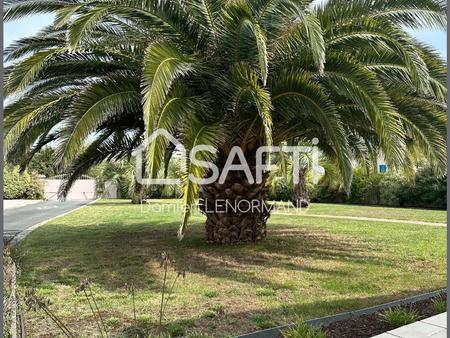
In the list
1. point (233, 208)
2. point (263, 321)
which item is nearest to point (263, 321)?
point (263, 321)

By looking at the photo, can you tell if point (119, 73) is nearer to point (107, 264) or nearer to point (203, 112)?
point (203, 112)

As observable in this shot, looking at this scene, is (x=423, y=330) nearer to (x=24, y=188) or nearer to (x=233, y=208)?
(x=233, y=208)

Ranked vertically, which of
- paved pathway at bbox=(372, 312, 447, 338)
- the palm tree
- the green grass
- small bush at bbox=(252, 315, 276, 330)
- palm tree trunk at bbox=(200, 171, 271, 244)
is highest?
the palm tree

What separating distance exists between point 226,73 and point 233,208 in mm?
3163

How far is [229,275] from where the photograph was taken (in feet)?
23.0

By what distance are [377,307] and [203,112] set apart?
4.24m

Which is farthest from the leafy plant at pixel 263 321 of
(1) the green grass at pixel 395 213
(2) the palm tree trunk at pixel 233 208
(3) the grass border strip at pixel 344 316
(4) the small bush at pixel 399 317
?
(1) the green grass at pixel 395 213

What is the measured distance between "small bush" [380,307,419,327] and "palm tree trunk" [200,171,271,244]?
16.8 ft

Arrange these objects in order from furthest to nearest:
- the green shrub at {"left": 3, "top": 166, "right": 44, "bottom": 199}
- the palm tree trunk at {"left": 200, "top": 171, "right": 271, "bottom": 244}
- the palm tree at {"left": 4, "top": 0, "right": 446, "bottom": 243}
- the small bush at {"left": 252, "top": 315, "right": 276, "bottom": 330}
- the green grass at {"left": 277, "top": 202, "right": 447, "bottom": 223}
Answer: the green shrub at {"left": 3, "top": 166, "right": 44, "bottom": 199} < the green grass at {"left": 277, "top": 202, "right": 447, "bottom": 223} < the palm tree trunk at {"left": 200, "top": 171, "right": 271, "bottom": 244} < the palm tree at {"left": 4, "top": 0, "right": 446, "bottom": 243} < the small bush at {"left": 252, "top": 315, "right": 276, "bottom": 330}

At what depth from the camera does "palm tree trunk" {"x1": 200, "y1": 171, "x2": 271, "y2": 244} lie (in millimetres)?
9383

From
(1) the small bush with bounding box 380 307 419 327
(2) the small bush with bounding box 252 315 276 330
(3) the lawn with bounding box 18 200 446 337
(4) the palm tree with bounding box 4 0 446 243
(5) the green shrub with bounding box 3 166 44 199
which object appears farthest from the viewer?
(5) the green shrub with bounding box 3 166 44 199

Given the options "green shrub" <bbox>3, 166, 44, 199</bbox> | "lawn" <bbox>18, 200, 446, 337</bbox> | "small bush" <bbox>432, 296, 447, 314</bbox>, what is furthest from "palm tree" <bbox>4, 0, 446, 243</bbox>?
"green shrub" <bbox>3, 166, 44, 199</bbox>

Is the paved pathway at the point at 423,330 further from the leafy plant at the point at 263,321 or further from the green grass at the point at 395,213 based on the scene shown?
the green grass at the point at 395,213

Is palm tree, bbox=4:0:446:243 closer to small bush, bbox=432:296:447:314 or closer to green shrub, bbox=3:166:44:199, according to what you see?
small bush, bbox=432:296:447:314
